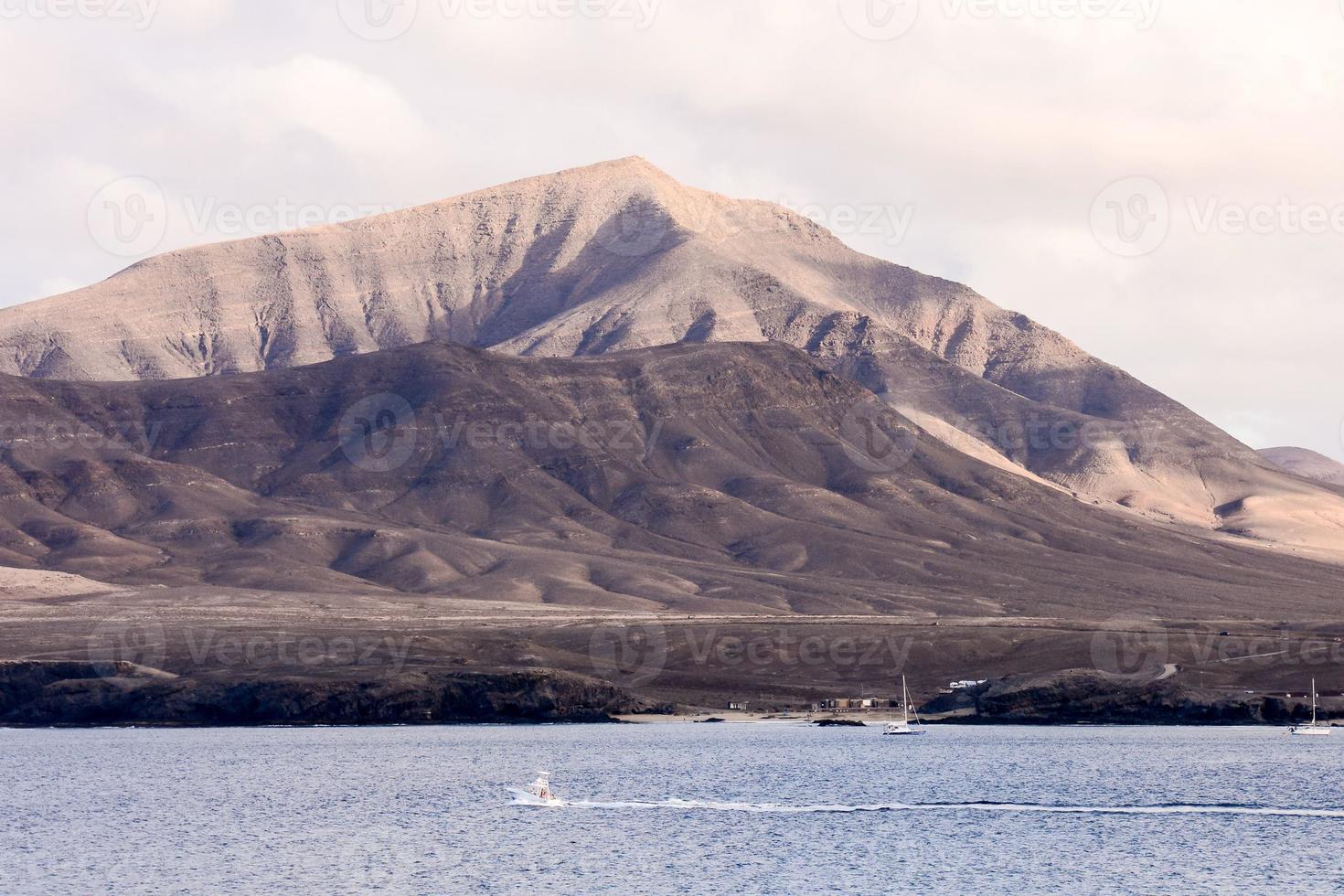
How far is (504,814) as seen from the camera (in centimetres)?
11400

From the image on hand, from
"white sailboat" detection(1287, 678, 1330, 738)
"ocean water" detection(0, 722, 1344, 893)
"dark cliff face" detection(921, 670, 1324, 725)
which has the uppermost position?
"dark cliff face" detection(921, 670, 1324, 725)

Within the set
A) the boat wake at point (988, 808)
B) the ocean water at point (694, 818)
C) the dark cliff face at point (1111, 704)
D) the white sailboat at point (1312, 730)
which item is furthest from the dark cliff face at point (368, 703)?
the boat wake at point (988, 808)

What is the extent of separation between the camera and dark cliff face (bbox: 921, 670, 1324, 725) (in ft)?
599

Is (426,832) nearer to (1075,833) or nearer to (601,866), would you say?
(601,866)

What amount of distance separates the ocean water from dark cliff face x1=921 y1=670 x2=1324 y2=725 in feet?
30.3

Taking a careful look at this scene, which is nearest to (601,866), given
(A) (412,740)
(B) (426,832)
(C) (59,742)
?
(B) (426,832)

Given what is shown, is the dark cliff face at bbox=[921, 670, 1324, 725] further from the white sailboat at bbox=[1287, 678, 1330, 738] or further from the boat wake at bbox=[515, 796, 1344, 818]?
the boat wake at bbox=[515, 796, 1344, 818]

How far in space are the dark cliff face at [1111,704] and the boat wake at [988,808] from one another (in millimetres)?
72014

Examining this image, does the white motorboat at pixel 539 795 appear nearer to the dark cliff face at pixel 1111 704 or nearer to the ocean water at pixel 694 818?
the ocean water at pixel 694 818

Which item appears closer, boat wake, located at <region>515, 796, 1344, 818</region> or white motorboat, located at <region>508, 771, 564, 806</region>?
boat wake, located at <region>515, 796, 1344, 818</region>

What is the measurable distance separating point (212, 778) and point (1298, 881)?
87.6 metres

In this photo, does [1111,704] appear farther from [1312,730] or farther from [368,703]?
[368,703]

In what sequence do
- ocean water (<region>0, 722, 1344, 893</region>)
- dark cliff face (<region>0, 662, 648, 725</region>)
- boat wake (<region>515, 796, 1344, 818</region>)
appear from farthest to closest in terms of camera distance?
dark cliff face (<region>0, 662, 648, 725</region>) < boat wake (<region>515, 796, 1344, 818</region>) < ocean water (<region>0, 722, 1344, 893</region>)

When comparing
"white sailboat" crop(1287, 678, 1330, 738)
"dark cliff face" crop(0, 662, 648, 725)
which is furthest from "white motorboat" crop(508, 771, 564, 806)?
"white sailboat" crop(1287, 678, 1330, 738)
